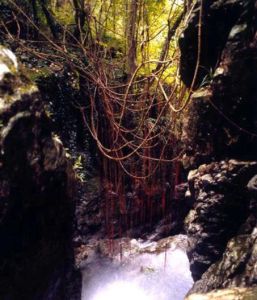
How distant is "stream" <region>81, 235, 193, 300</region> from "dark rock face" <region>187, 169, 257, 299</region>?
131 cm

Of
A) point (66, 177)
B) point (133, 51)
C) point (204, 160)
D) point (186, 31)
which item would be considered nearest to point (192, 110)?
point (204, 160)

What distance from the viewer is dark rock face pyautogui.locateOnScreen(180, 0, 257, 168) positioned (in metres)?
3.05

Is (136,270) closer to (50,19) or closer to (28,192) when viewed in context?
(28,192)

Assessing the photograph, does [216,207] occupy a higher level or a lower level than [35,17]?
lower

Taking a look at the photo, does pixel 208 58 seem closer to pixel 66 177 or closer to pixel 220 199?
pixel 220 199

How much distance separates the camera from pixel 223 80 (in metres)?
3.21

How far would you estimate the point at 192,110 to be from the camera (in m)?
3.56

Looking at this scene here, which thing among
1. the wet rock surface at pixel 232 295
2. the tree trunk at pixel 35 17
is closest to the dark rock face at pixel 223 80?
the wet rock surface at pixel 232 295

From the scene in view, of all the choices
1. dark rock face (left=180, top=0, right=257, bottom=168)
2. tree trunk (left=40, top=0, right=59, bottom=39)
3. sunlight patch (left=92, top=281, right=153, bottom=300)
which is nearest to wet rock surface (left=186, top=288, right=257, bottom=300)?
dark rock face (left=180, top=0, right=257, bottom=168)

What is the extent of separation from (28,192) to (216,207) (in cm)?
181

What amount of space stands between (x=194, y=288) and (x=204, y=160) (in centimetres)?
127

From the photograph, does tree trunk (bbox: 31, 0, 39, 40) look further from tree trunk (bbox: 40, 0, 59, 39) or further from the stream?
the stream

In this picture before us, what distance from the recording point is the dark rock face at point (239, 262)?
8.87 feet

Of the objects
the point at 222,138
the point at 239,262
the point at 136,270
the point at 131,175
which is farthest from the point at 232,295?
the point at 136,270
